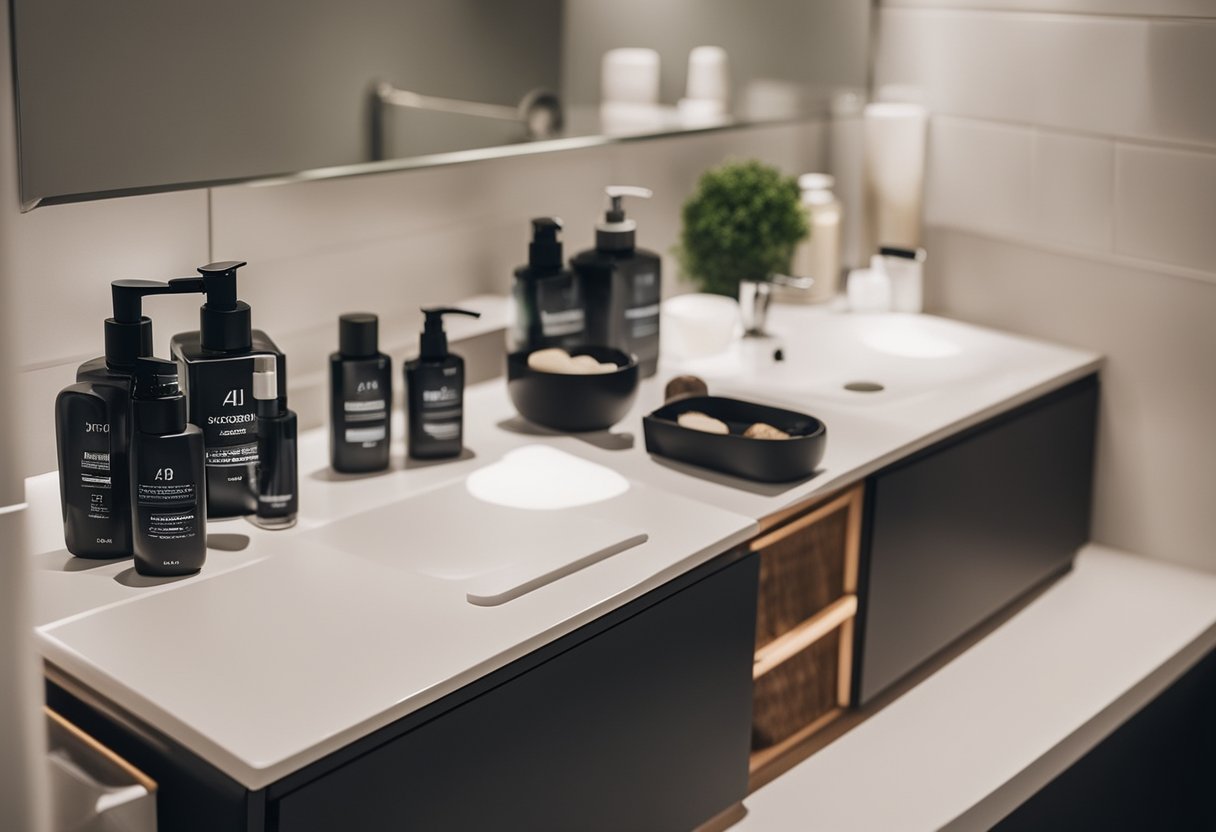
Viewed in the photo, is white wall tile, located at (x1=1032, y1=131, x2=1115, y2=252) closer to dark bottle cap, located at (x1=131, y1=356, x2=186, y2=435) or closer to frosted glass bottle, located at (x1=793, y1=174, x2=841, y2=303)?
frosted glass bottle, located at (x1=793, y1=174, x2=841, y2=303)

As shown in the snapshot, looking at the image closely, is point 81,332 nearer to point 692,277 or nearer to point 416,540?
point 416,540

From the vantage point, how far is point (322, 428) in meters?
1.63

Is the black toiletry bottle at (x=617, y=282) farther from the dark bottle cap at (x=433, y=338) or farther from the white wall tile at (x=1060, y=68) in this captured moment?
the white wall tile at (x=1060, y=68)

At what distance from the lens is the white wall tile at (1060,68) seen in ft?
5.87

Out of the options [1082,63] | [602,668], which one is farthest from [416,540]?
[1082,63]

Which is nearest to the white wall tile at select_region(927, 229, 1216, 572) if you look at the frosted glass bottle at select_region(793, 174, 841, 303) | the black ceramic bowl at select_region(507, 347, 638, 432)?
the frosted glass bottle at select_region(793, 174, 841, 303)

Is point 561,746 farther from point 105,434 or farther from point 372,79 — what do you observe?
point 372,79

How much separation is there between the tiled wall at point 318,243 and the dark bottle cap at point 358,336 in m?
0.18

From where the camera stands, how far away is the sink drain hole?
1.75 metres

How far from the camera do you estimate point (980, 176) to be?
81.0 inches

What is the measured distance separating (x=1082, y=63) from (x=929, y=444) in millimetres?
643

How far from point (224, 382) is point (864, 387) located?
32.9 inches

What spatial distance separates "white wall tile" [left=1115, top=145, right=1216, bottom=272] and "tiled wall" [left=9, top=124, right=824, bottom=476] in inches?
22.7

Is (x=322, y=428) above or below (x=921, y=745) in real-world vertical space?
above
